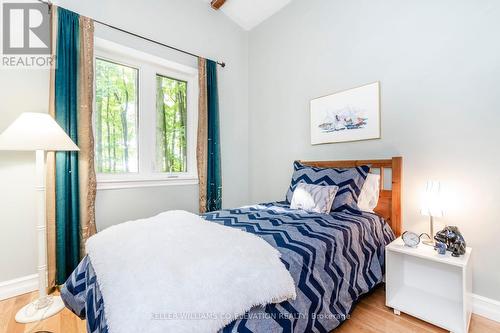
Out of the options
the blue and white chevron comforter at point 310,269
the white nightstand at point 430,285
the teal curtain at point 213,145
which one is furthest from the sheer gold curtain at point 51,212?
the white nightstand at point 430,285

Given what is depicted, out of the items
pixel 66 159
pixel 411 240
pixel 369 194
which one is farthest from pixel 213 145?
pixel 411 240

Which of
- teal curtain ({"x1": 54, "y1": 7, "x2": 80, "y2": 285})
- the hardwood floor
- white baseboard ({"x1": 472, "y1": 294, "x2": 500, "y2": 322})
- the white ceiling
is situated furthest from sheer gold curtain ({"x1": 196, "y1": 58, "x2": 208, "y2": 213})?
white baseboard ({"x1": 472, "y1": 294, "x2": 500, "y2": 322})

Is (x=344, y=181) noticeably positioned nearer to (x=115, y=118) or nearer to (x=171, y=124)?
(x=171, y=124)

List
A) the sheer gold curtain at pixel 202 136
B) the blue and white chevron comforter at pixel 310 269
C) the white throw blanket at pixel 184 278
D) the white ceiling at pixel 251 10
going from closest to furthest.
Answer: the white throw blanket at pixel 184 278
the blue and white chevron comforter at pixel 310 269
the sheer gold curtain at pixel 202 136
the white ceiling at pixel 251 10

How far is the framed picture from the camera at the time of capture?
7.23 ft

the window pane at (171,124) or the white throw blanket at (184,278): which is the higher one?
the window pane at (171,124)

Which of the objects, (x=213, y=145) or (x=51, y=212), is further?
(x=213, y=145)

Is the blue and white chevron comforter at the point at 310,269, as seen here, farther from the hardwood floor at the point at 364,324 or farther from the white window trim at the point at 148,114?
the white window trim at the point at 148,114

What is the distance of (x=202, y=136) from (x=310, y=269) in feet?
6.80

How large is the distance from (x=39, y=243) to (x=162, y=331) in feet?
5.34

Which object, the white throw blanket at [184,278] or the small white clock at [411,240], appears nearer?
the white throw blanket at [184,278]

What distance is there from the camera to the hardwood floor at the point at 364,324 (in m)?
1.47

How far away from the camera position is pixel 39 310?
64.9 inches

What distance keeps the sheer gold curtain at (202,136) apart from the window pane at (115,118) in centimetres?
69
